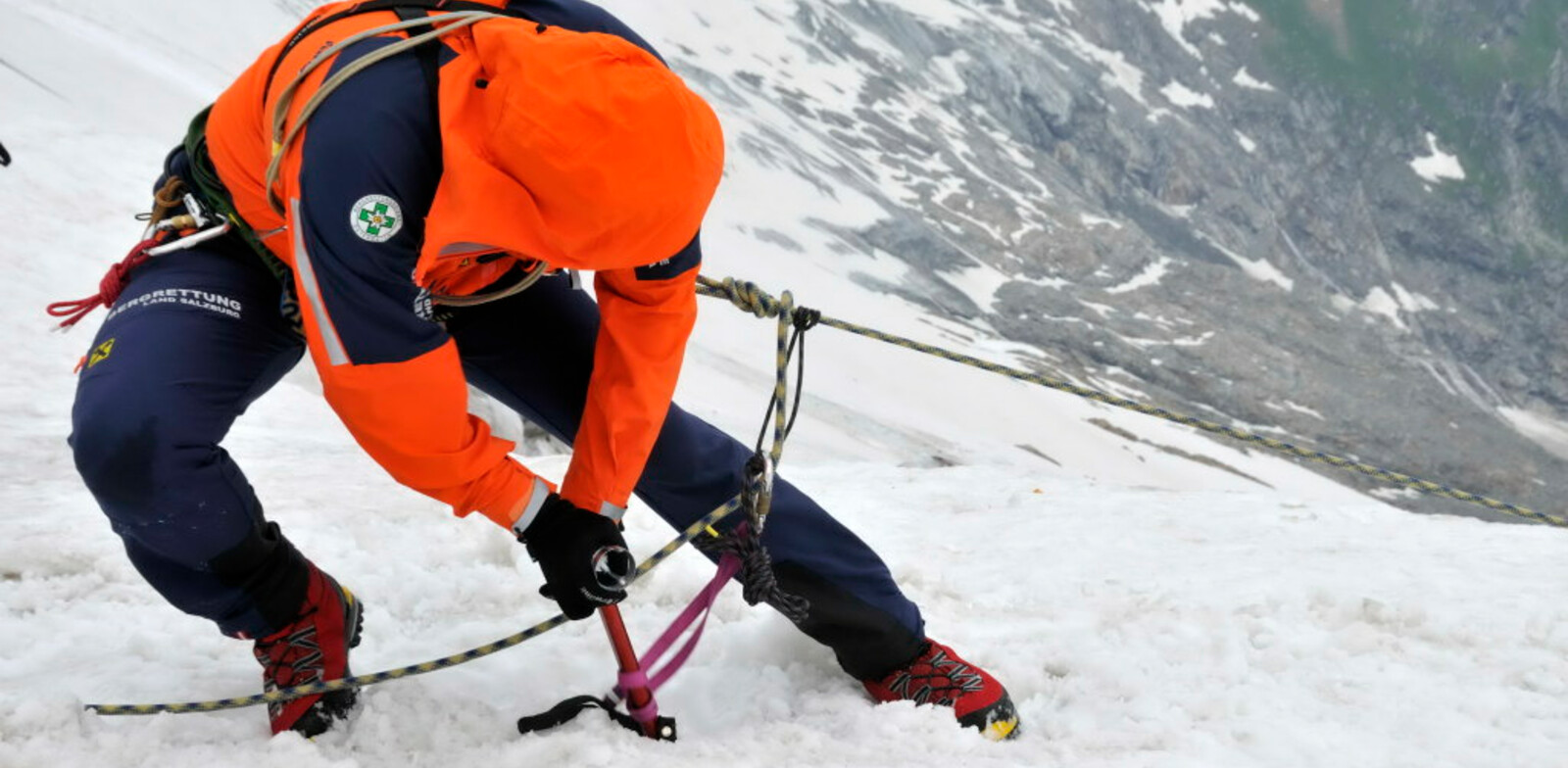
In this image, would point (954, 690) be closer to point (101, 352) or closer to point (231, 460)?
point (231, 460)

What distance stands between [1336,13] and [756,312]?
144012 mm

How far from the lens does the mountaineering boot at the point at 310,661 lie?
3.22 meters

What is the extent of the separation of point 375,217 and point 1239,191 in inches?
4255

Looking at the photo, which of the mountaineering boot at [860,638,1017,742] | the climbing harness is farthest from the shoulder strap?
the mountaineering boot at [860,638,1017,742]

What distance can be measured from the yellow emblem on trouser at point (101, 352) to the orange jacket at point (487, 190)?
0.48 meters

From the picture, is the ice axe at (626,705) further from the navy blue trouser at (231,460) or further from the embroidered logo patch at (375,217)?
the embroidered logo patch at (375,217)

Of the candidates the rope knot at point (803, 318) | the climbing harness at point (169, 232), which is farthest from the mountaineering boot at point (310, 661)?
the rope knot at point (803, 318)

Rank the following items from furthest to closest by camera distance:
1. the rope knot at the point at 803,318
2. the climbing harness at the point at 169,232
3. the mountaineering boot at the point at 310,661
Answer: the rope knot at the point at 803,318 < the climbing harness at the point at 169,232 < the mountaineering boot at the point at 310,661

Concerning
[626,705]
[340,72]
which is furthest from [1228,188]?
[340,72]

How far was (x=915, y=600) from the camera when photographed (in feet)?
16.2

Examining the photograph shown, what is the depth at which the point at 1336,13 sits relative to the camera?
127688mm

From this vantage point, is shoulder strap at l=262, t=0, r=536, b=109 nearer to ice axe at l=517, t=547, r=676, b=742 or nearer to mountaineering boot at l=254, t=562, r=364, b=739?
mountaineering boot at l=254, t=562, r=364, b=739

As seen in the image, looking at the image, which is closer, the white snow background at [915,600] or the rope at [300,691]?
the rope at [300,691]

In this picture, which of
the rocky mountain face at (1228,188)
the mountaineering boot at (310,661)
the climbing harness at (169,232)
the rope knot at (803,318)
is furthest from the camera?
the rocky mountain face at (1228,188)
